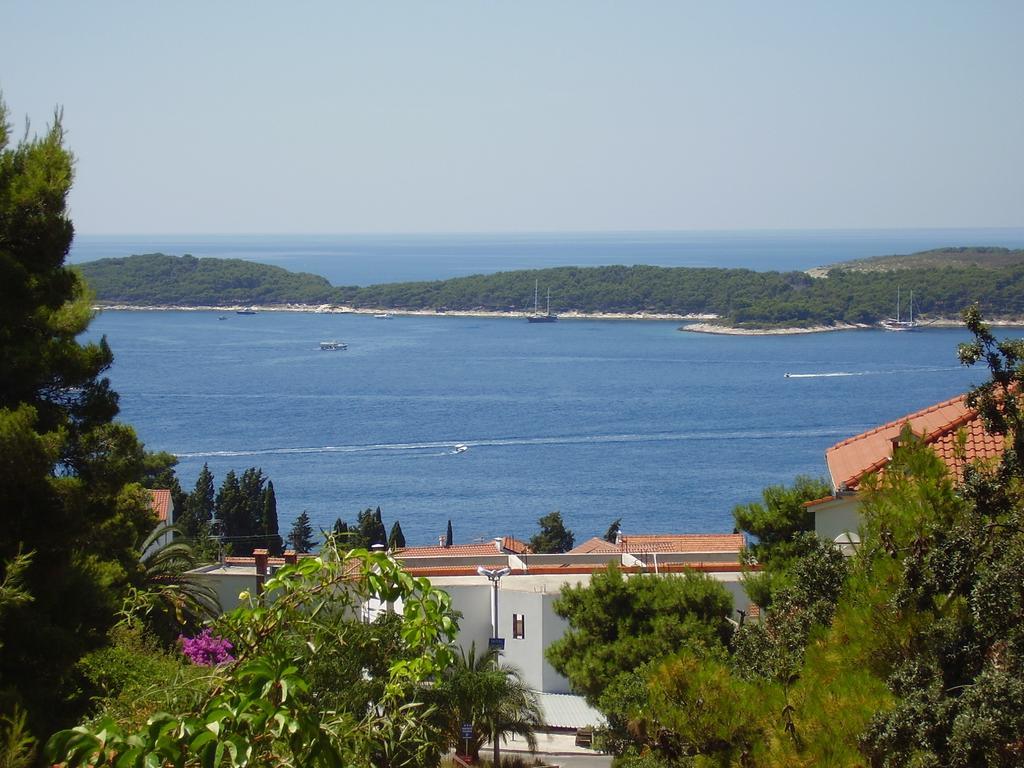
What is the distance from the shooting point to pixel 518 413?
2116 inches

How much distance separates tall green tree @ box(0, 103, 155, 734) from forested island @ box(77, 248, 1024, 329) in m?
89.1

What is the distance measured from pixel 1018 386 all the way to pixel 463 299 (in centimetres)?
10776

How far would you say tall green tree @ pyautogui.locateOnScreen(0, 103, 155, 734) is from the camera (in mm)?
4723

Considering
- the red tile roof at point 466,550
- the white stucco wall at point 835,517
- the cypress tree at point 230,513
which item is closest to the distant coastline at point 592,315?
the cypress tree at point 230,513

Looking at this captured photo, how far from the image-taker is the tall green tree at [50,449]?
15.5 feet

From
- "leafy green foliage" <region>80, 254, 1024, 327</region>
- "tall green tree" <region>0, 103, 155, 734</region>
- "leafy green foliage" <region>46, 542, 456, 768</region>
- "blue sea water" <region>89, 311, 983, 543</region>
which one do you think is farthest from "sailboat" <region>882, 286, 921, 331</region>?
"leafy green foliage" <region>46, 542, 456, 768</region>

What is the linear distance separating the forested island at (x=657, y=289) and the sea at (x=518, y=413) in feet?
22.7

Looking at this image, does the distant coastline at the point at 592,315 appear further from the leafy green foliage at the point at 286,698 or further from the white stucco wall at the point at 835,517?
the leafy green foliage at the point at 286,698

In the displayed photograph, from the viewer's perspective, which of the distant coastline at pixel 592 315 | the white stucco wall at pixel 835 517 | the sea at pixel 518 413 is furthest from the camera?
the distant coastline at pixel 592 315

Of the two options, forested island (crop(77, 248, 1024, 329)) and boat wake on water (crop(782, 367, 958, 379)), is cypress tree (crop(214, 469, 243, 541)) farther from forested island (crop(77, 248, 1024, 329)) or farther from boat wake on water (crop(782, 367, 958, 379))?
forested island (crop(77, 248, 1024, 329))

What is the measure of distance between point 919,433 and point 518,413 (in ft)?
149

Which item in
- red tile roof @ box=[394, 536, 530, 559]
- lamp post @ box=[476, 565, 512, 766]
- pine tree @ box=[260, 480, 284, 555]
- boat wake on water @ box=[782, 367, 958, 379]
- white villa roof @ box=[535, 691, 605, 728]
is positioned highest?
lamp post @ box=[476, 565, 512, 766]

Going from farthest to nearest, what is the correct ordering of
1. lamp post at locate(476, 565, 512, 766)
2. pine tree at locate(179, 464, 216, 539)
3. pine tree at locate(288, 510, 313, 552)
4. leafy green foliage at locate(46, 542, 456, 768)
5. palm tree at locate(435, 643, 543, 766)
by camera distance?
pine tree at locate(288, 510, 313, 552)
pine tree at locate(179, 464, 216, 539)
lamp post at locate(476, 565, 512, 766)
palm tree at locate(435, 643, 543, 766)
leafy green foliage at locate(46, 542, 456, 768)

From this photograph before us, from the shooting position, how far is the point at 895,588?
4.09m
